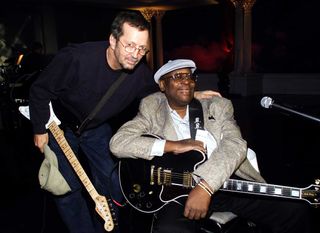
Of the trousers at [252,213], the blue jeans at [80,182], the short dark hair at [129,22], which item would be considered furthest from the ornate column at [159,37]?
the trousers at [252,213]

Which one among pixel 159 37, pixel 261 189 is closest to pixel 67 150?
pixel 261 189

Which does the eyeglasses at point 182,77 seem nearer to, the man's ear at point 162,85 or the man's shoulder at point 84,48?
the man's ear at point 162,85

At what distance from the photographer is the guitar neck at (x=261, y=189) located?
2.00 m

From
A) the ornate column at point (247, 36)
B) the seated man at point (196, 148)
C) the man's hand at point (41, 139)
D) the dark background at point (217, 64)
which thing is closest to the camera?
the seated man at point (196, 148)

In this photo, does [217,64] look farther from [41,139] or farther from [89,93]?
[41,139]

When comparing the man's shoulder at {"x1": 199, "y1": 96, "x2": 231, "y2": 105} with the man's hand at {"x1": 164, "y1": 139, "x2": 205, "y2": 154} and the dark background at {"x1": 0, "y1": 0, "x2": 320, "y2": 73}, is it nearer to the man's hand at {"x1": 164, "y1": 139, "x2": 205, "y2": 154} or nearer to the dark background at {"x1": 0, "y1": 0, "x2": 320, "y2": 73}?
the man's hand at {"x1": 164, "y1": 139, "x2": 205, "y2": 154}

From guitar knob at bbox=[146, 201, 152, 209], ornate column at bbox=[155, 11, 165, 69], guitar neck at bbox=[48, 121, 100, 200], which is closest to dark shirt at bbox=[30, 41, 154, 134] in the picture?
guitar neck at bbox=[48, 121, 100, 200]

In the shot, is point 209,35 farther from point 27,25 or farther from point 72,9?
point 27,25

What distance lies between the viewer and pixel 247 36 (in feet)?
42.1

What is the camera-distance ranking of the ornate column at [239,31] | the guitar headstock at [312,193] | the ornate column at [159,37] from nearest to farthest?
the guitar headstock at [312,193]
the ornate column at [239,31]
the ornate column at [159,37]

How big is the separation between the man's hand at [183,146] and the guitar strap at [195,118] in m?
0.18

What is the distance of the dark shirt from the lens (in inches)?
94.0

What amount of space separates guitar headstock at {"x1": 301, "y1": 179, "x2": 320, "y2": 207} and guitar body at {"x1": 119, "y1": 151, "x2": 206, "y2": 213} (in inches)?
27.8

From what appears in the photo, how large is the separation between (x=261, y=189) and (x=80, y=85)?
1614 millimetres
